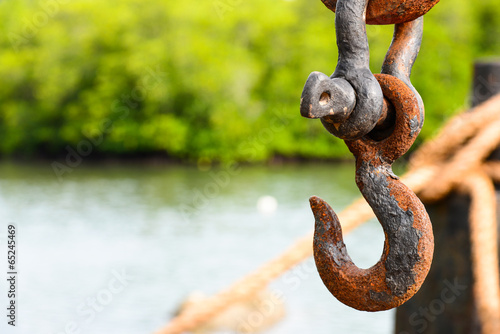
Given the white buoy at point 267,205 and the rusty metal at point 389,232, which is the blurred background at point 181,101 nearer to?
the white buoy at point 267,205

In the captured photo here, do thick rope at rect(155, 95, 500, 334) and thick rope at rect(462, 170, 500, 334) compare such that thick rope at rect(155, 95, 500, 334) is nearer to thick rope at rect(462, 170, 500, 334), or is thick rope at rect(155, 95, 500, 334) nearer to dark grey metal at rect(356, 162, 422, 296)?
thick rope at rect(462, 170, 500, 334)

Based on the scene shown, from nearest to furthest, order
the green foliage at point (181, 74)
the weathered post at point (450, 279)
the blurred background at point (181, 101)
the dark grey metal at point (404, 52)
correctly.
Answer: the dark grey metal at point (404, 52) → the weathered post at point (450, 279) → the blurred background at point (181, 101) → the green foliage at point (181, 74)

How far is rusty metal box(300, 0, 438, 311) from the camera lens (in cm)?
50

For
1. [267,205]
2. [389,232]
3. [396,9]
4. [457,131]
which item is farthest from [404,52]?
[267,205]

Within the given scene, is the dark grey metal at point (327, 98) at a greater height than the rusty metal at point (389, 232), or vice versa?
the dark grey metal at point (327, 98)

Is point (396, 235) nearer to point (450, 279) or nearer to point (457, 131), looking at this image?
point (450, 279)

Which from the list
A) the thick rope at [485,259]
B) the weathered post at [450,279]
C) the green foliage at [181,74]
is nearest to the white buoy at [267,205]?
the green foliage at [181,74]

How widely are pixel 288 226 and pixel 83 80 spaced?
44.6 ft

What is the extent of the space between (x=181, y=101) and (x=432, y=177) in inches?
943

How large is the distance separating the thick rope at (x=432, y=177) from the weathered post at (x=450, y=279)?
0.18 feet

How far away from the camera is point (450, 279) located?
5.98 feet

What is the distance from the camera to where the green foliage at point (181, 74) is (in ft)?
77.9

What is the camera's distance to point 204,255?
1155 cm

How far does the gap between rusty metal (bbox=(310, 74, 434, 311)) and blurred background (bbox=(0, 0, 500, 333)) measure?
14.4 metres
